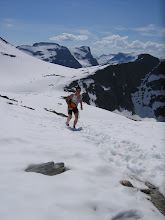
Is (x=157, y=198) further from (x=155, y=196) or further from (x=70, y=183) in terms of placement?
(x=70, y=183)

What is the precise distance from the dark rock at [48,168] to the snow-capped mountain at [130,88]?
260ft

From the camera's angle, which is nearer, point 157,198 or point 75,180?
point 75,180

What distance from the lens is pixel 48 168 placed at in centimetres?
517

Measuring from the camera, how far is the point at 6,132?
7.85 m

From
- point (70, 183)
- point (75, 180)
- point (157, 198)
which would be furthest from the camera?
point (157, 198)

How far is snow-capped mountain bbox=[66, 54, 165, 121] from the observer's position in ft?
324

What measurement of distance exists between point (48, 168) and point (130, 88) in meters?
141

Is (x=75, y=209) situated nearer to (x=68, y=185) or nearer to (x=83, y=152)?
(x=68, y=185)

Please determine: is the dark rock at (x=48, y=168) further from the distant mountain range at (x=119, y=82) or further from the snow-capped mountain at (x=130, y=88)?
the snow-capped mountain at (x=130, y=88)

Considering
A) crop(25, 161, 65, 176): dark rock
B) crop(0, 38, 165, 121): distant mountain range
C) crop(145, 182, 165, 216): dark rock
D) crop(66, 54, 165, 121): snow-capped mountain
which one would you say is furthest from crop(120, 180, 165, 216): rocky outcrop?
crop(66, 54, 165, 121): snow-capped mountain

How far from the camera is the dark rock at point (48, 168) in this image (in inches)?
198

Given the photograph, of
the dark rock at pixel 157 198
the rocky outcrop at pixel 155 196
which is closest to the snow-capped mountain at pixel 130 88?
the dark rock at pixel 157 198

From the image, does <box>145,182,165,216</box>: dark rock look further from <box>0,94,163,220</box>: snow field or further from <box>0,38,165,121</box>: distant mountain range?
<box>0,38,165,121</box>: distant mountain range

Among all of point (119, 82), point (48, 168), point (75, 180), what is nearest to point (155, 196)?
point (75, 180)
